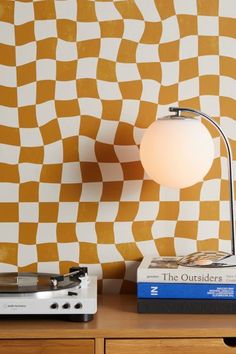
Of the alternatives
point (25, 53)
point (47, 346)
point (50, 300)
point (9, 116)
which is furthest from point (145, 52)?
point (47, 346)

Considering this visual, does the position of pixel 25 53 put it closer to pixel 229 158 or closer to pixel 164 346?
pixel 229 158

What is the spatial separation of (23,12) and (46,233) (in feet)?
2.41

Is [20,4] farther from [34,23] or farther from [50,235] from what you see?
[50,235]

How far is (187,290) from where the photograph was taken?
2213mm

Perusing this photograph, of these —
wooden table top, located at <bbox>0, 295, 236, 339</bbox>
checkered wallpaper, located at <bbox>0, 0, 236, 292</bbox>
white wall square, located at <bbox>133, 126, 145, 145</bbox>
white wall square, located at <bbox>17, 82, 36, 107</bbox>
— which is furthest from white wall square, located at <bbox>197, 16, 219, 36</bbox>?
Result: wooden table top, located at <bbox>0, 295, 236, 339</bbox>

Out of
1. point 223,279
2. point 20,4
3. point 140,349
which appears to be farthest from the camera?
point 20,4

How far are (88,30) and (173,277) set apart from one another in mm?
867

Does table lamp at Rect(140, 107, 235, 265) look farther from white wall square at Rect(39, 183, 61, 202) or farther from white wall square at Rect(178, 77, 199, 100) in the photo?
white wall square at Rect(39, 183, 61, 202)

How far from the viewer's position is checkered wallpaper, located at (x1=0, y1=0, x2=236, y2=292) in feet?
8.14

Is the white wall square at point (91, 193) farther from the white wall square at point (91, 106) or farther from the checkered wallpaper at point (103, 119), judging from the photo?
the white wall square at point (91, 106)

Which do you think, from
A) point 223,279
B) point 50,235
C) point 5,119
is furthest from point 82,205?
point 223,279

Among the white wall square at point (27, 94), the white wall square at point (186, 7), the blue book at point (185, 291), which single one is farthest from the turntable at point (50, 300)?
the white wall square at point (186, 7)

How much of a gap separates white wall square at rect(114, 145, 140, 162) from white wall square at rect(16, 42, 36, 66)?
41 cm

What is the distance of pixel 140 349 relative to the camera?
81.5 inches
